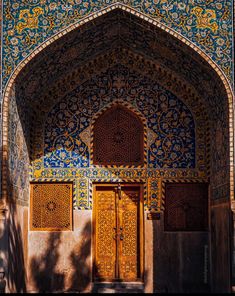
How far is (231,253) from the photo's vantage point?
927cm

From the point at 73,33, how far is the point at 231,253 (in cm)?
412

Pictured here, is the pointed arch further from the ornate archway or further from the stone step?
the stone step

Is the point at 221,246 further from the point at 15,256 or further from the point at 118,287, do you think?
the point at 15,256

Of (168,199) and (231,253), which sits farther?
(168,199)

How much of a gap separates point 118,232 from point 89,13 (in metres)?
3.80

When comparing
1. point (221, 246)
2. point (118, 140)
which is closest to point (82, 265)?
point (118, 140)

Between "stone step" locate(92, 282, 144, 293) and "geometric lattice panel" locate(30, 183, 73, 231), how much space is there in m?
1.12

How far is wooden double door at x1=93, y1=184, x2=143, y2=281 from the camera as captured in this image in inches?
429

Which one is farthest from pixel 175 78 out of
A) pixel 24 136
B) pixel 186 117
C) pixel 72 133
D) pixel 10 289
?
pixel 10 289

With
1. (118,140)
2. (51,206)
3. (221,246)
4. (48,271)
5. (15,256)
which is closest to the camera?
(15,256)

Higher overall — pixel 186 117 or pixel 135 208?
pixel 186 117

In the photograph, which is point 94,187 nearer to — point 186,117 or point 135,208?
point 135,208

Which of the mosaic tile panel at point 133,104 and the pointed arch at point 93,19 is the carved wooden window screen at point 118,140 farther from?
the pointed arch at point 93,19

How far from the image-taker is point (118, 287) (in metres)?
10.8
